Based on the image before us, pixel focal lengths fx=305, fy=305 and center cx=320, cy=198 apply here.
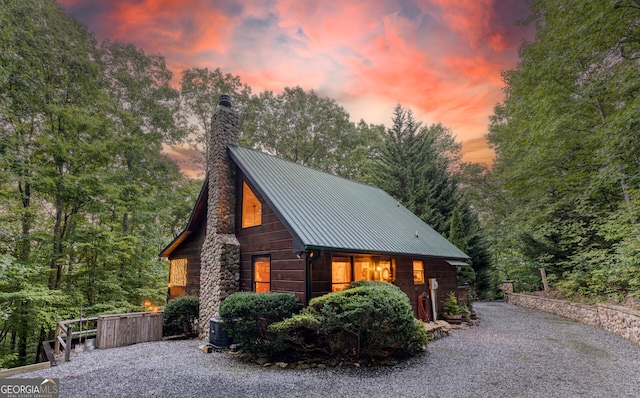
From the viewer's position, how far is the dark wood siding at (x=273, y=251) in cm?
754

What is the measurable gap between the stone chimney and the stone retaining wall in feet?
35.0

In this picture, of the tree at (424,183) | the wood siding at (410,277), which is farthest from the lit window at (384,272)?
the tree at (424,183)

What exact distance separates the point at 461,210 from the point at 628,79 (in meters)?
11.6

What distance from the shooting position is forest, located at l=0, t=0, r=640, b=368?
9680 mm

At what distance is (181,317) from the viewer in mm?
9984

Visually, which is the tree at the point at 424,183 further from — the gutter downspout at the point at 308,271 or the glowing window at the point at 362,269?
the gutter downspout at the point at 308,271

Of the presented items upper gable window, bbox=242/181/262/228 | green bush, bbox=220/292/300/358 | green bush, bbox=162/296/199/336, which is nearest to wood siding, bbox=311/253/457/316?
green bush, bbox=220/292/300/358

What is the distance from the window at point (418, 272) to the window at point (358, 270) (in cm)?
158

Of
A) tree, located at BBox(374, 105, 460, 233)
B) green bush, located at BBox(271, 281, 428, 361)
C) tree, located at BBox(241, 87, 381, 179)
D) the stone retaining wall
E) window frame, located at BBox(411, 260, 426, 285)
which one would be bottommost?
the stone retaining wall

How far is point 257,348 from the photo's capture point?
6.70m

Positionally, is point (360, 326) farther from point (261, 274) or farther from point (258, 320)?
point (261, 274)

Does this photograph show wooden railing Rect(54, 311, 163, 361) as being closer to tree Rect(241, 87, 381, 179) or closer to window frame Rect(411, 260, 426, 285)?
window frame Rect(411, 260, 426, 285)

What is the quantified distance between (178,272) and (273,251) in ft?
23.4

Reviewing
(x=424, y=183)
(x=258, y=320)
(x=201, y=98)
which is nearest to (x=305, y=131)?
(x=201, y=98)
